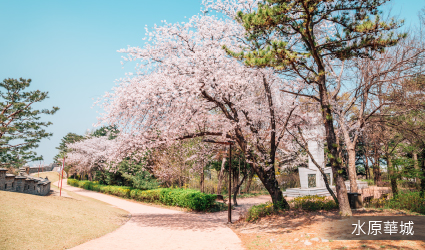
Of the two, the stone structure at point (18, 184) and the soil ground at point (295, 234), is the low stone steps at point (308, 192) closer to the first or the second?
the soil ground at point (295, 234)

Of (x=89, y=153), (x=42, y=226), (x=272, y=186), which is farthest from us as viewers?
(x=89, y=153)

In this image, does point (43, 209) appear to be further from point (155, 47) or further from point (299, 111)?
point (299, 111)

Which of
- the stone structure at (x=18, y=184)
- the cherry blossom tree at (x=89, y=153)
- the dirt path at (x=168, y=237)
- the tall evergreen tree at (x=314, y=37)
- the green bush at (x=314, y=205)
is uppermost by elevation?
the tall evergreen tree at (x=314, y=37)

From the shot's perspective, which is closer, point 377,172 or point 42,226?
point 42,226

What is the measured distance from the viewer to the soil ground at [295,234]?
5.09 metres

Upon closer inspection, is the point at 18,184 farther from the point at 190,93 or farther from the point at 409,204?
the point at 409,204

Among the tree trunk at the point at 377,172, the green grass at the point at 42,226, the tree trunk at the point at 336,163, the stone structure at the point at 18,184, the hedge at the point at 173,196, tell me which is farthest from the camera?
the tree trunk at the point at 377,172

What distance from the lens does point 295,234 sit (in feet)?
22.2

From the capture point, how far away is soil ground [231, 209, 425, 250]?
16.7 feet

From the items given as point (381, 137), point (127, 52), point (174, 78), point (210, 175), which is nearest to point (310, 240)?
point (174, 78)

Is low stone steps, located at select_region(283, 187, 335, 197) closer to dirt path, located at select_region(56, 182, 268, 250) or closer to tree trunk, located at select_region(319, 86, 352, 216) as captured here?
dirt path, located at select_region(56, 182, 268, 250)

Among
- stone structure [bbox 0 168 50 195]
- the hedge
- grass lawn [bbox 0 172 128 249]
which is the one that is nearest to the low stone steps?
the hedge

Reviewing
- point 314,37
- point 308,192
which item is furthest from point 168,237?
point 308,192

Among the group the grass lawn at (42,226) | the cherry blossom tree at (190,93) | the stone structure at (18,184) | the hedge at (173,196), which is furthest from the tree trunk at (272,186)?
the stone structure at (18,184)
